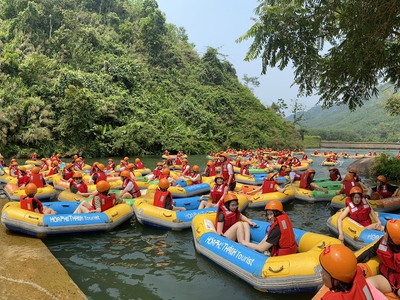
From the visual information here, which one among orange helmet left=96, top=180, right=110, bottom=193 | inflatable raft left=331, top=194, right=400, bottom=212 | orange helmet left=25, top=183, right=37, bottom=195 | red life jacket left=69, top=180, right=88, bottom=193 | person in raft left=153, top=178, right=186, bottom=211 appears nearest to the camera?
orange helmet left=25, top=183, right=37, bottom=195

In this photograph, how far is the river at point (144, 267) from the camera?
16.1 ft

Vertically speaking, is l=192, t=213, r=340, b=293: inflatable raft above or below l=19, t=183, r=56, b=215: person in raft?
below

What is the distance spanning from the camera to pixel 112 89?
30906 mm

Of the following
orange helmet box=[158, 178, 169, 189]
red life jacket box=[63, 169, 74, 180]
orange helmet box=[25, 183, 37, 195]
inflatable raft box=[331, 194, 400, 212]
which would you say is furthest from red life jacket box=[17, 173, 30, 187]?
inflatable raft box=[331, 194, 400, 212]

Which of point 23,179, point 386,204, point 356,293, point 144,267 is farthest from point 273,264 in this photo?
point 23,179

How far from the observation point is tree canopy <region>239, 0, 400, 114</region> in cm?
750

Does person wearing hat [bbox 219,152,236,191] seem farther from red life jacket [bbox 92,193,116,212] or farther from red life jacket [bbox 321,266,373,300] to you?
red life jacket [bbox 321,266,373,300]

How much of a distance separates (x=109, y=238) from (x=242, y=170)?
893 centimetres

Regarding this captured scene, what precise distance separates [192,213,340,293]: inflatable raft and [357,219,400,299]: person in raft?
81 centimetres

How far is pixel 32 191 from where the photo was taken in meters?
7.08

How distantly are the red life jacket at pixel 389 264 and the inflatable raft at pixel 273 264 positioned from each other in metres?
0.84

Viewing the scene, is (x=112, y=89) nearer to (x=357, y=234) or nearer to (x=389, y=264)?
(x=357, y=234)

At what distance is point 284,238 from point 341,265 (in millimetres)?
2442

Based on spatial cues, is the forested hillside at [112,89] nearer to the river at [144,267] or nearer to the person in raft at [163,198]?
the person in raft at [163,198]
